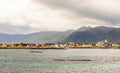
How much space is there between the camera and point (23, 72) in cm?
10000

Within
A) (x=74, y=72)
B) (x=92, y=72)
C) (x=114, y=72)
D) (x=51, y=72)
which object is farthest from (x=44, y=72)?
(x=114, y=72)

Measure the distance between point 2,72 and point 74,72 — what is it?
83.4 ft

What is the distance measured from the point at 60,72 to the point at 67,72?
2523 millimetres

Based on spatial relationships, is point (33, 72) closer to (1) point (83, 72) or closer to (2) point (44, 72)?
(2) point (44, 72)

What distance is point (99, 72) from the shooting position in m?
102

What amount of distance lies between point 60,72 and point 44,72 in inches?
225

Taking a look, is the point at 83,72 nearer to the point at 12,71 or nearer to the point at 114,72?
the point at 114,72

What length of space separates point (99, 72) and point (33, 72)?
926 inches

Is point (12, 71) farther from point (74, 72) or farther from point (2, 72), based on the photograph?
point (74, 72)

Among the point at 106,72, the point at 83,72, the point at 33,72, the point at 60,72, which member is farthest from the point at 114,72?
the point at 33,72

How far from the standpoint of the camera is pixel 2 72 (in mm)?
99750

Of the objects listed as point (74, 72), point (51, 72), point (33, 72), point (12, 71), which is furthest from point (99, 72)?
point (12, 71)

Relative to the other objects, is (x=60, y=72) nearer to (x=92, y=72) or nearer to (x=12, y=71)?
(x=92, y=72)

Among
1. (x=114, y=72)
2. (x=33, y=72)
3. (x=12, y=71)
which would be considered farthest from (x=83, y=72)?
(x=12, y=71)
